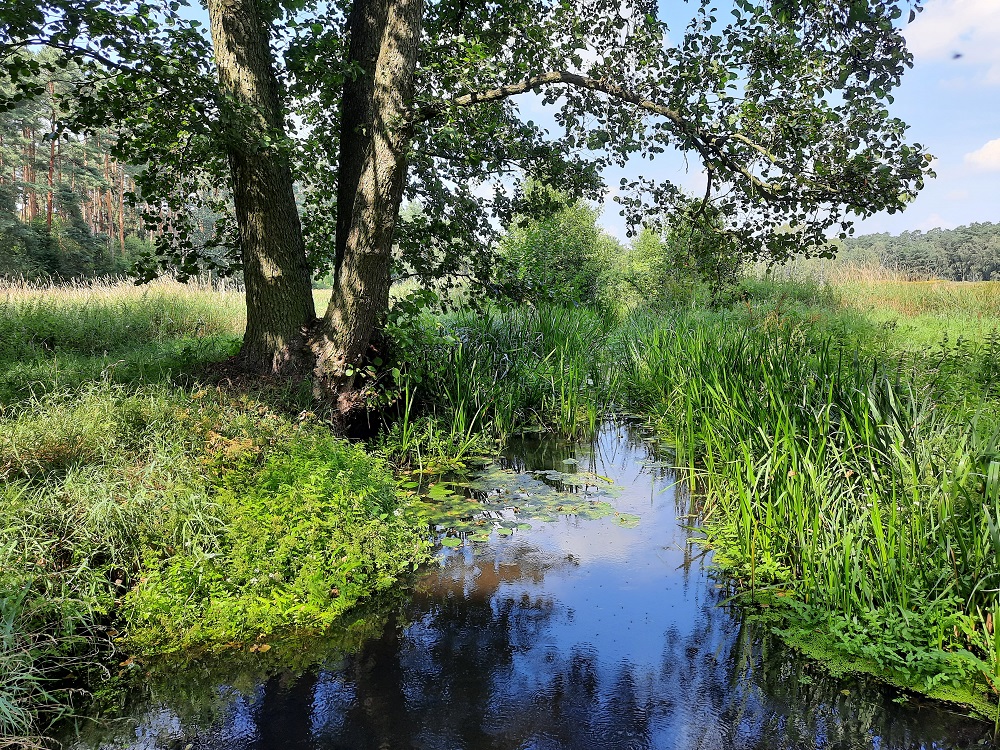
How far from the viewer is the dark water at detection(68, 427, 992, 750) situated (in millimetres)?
2680

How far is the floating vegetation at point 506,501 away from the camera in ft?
16.2

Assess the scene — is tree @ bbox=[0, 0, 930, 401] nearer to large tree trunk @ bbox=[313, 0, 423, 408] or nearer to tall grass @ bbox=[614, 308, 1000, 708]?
large tree trunk @ bbox=[313, 0, 423, 408]

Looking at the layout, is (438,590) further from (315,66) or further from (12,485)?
(315,66)

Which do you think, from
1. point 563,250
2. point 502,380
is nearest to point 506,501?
point 502,380

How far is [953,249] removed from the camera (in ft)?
212

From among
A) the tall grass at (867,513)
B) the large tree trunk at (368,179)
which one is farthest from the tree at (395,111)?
the tall grass at (867,513)

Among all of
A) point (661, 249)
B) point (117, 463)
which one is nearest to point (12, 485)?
point (117, 463)

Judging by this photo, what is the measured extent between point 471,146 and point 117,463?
4.75 meters

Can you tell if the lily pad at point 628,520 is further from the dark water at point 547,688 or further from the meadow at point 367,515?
the dark water at point 547,688

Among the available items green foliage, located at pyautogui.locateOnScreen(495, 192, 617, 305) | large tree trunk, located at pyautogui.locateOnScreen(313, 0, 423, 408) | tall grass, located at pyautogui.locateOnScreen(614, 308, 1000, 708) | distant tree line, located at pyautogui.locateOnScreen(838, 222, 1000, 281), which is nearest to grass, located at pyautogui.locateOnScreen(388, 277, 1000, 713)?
tall grass, located at pyautogui.locateOnScreen(614, 308, 1000, 708)

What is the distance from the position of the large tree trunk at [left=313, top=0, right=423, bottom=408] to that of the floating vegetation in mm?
1511

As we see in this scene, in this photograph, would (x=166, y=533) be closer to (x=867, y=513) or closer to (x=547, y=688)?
(x=547, y=688)

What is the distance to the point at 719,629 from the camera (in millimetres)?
3547

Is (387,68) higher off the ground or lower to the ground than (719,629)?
higher
